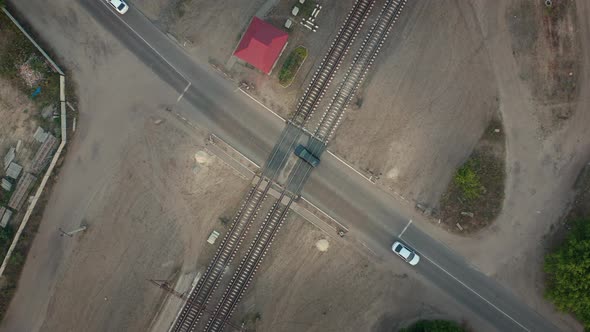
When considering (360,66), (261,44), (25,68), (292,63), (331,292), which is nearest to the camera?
(261,44)

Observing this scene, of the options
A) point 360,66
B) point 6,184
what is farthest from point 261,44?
point 6,184

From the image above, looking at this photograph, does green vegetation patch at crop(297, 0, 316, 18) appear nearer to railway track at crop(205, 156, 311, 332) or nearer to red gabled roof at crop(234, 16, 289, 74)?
red gabled roof at crop(234, 16, 289, 74)

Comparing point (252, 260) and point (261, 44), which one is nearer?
point (261, 44)

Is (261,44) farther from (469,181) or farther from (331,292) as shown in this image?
(331,292)

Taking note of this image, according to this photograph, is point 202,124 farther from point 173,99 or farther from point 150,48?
point 150,48

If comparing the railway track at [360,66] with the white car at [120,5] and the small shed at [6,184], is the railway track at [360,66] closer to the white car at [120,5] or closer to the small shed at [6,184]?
the white car at [120,5]

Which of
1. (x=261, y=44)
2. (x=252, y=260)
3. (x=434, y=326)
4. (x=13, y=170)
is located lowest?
(x=13, y=170)

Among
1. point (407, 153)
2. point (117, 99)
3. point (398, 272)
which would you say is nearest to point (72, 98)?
point (117, 99)

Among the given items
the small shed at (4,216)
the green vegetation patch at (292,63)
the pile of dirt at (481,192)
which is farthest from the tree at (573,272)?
the small shed at (4,216)
